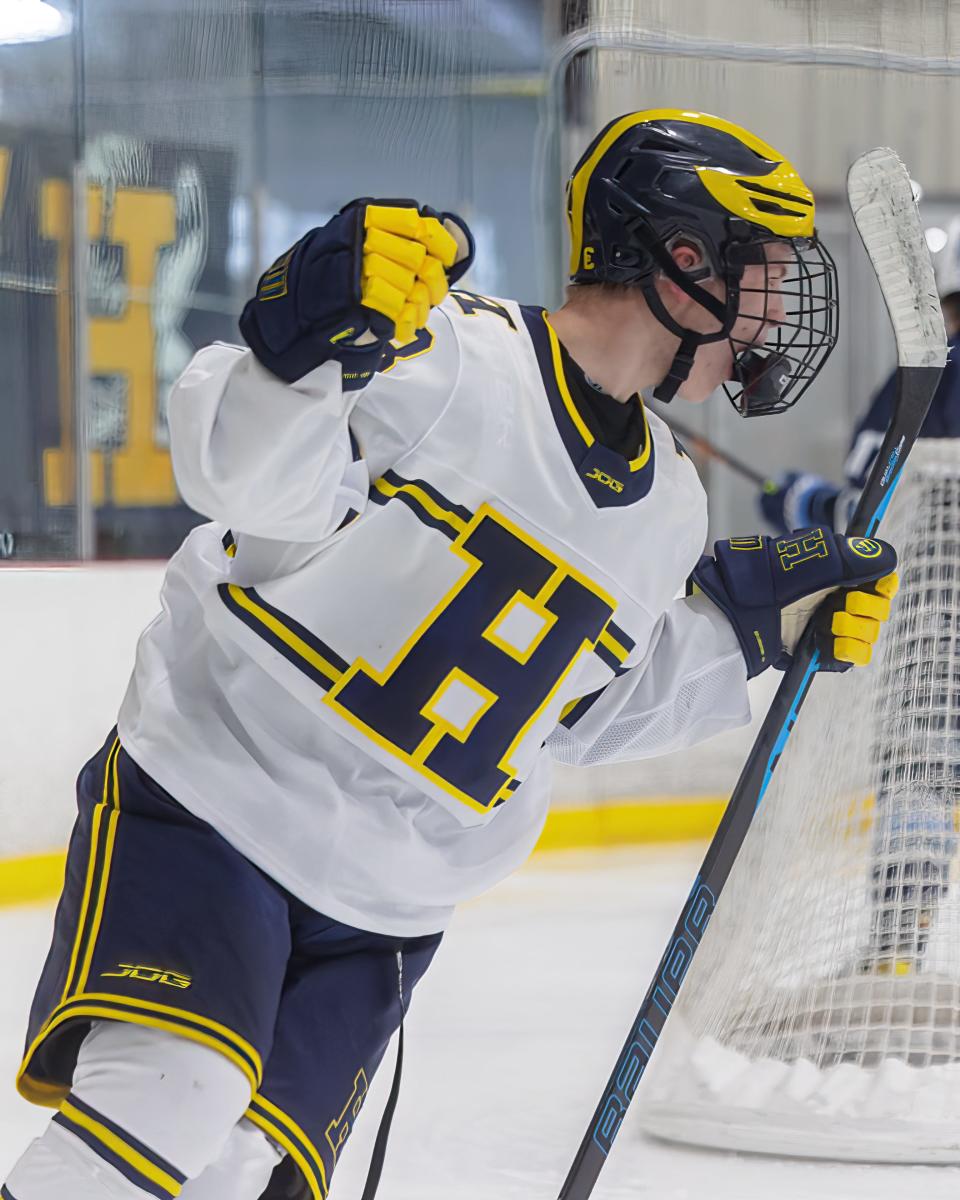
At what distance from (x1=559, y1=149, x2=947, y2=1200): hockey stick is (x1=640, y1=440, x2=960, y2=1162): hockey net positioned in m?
0.33

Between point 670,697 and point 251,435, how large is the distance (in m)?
0.62

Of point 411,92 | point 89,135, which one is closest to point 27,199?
point 89,135

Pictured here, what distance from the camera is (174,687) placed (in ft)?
4.00

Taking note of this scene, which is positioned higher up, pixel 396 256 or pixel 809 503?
pixel 396 256

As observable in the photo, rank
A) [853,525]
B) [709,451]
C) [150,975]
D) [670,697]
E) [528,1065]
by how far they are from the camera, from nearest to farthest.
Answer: [150,975] → [670,697] → [853,525] → [528,1065] → [709,451]

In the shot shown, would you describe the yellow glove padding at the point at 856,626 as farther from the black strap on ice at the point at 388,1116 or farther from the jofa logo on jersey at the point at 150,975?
the jofa logo on jersey at the point at 150,975

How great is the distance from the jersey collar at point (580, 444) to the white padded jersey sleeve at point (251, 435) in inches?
10.1

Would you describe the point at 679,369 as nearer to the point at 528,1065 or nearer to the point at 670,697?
the point at 670,697

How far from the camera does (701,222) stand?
127cm

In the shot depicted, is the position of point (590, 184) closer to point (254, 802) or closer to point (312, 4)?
point (254, 802)

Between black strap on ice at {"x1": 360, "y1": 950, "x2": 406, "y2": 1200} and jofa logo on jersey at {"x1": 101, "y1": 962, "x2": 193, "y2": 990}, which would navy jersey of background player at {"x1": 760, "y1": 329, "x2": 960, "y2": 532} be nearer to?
black strap on ice at {"x1": 360, "y1": 950, "x2": 406, "y2": 1200}

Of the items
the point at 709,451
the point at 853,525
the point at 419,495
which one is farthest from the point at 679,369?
the point at 709,451

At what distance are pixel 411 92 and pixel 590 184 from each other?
9.62 feet

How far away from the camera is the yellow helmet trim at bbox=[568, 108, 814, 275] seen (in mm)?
1273
